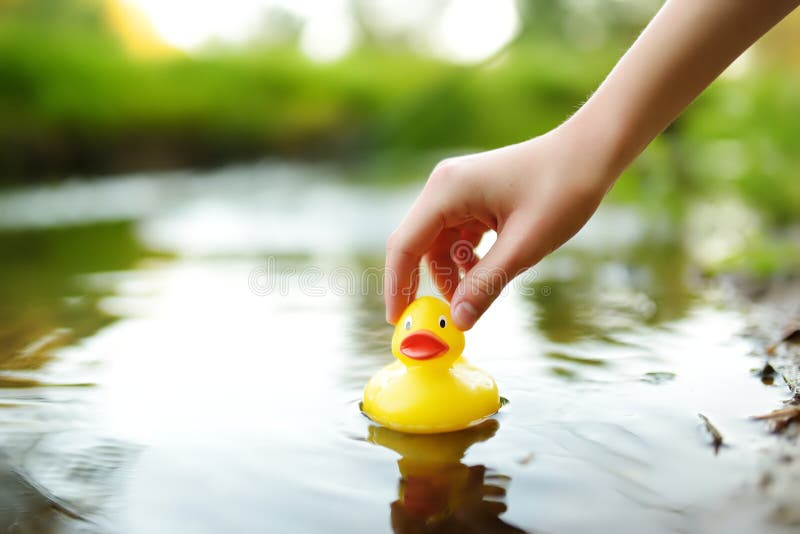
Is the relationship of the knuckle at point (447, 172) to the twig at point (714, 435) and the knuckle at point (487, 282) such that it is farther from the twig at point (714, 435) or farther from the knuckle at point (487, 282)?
the twig at point (714, 435)

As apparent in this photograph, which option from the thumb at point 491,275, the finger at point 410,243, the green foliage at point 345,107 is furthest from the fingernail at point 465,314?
the green foliage at point 345,107

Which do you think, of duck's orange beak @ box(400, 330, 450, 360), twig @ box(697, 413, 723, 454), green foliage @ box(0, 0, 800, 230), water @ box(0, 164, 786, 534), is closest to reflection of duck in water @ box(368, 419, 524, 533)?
water @ box(0, 164, 786, 534)

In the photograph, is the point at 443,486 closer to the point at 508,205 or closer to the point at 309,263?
the point at 508,205

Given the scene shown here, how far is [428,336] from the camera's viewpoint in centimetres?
142

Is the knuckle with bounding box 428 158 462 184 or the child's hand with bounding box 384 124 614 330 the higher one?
the knuckle with bounding box 428 158 462 184

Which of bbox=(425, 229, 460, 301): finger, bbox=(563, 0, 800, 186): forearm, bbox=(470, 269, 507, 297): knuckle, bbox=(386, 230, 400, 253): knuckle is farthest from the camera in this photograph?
bbox=(425, 229, 460, 301): finger

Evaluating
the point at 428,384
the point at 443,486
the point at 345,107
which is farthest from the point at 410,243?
the point at 345,107

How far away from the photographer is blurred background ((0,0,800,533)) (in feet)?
3.88

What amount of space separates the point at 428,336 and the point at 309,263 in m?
1.93

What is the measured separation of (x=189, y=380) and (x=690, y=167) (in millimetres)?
3870

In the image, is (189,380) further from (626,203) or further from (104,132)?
(104,132)

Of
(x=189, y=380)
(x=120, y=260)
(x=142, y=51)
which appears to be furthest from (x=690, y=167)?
(x=142, y=51)

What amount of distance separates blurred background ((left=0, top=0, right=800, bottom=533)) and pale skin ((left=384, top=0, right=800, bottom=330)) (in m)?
0.34

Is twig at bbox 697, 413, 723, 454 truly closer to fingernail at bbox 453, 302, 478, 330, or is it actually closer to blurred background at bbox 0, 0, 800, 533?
blurred background at bbox 0, 0, 800, 533
